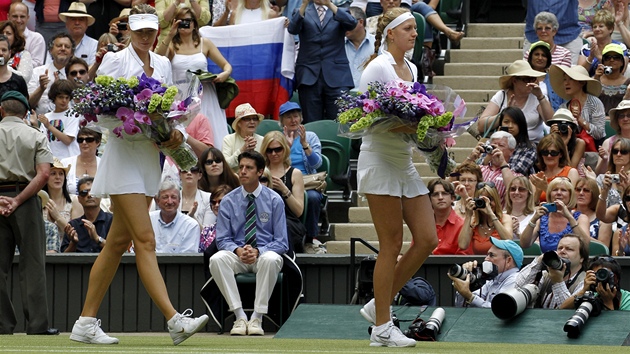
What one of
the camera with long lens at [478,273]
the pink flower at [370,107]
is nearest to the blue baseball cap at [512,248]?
the camera with long lens at [478,273]

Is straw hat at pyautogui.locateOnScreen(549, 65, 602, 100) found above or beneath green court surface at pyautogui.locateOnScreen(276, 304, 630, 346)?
above

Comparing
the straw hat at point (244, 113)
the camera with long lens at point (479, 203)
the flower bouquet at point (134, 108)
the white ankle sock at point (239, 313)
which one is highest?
the flower bouquet at point (134, 108)

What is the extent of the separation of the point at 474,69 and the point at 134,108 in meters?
8.89

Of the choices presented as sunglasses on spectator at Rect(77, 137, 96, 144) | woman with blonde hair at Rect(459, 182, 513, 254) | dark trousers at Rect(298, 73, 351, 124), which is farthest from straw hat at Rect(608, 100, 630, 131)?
sunglasses on spectator at Rect(77, 137, 96, 144)

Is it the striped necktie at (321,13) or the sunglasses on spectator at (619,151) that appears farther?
the striped necktie at (321,13)

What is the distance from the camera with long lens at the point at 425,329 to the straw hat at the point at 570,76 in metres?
4.94

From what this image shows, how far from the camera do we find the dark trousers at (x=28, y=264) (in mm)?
11352

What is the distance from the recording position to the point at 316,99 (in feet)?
52.6

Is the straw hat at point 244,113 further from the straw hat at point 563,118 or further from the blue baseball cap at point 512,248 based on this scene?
the blue baseball cap at point 512,248

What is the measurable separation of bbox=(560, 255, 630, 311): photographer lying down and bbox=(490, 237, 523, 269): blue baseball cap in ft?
2.24

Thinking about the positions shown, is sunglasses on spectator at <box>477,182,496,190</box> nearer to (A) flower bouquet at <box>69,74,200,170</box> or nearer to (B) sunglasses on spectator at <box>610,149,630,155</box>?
(B) sunglasses on spectator at <box>610,149,630,155</box>

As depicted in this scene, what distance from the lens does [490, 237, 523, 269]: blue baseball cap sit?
1120 centimetres

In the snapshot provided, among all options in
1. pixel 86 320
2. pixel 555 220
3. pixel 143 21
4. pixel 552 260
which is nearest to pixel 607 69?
pixel 555 220

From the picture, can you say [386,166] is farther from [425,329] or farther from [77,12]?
[77,12]
